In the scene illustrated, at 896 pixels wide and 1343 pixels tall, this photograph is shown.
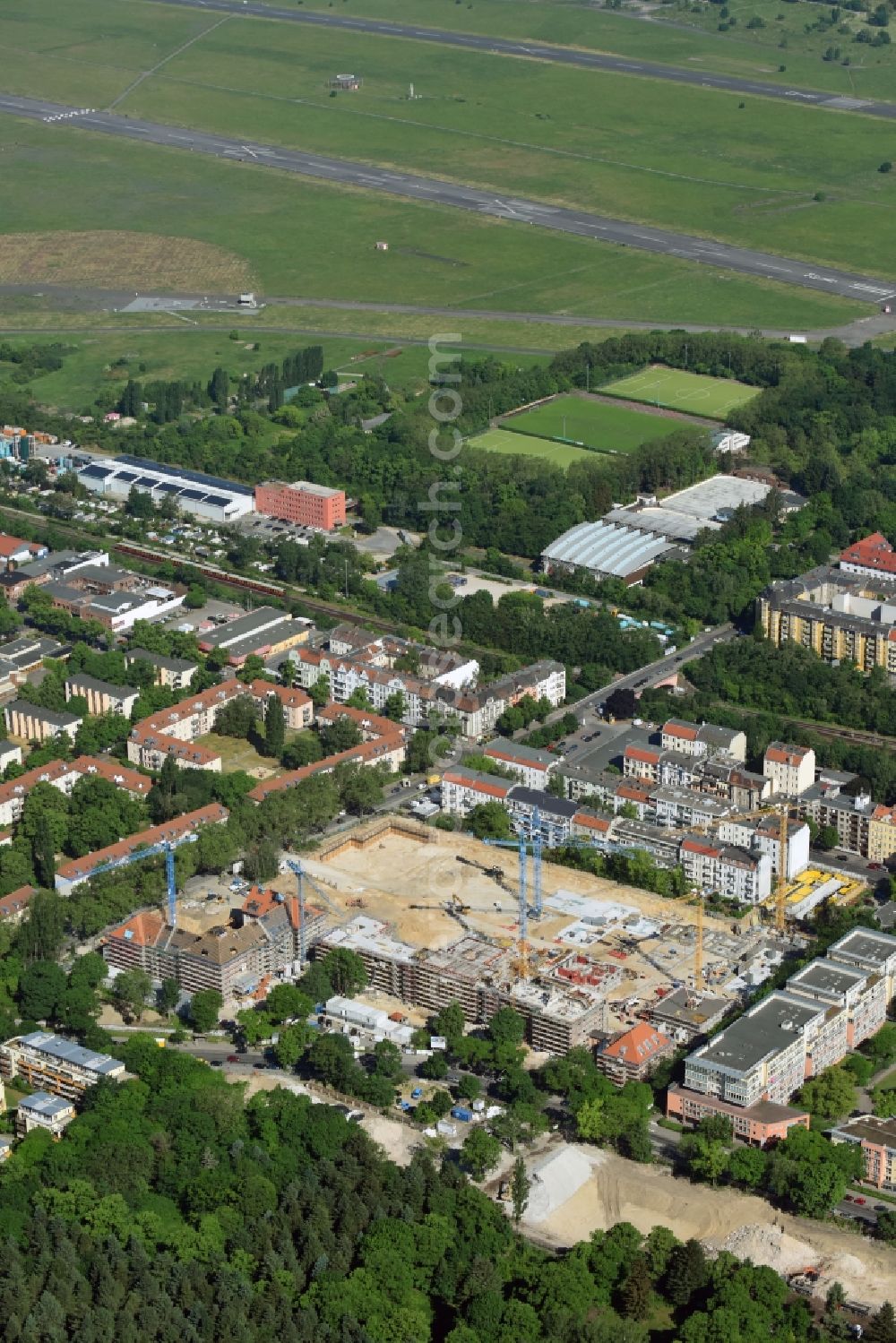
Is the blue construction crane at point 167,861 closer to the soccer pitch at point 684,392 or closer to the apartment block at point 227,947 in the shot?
the apartment block at point 227,947

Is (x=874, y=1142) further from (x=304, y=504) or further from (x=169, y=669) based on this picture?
(x=304, y=504)

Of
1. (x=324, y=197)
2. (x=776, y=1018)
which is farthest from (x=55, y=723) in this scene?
(x=324, y=197)

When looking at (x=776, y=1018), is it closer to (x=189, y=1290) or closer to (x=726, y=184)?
(x=189, y=1290)

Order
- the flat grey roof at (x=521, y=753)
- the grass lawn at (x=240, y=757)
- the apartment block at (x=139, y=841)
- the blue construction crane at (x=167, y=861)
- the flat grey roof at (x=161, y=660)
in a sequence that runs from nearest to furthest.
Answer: the blue construction crane at (x=167, y=861) < the apartment block at (x=139, y=841) < the flat grey roof at (x=521, y=753) < the grass lawn at (x=240, y=757) < the flat grey roof at (x=161, y=660)

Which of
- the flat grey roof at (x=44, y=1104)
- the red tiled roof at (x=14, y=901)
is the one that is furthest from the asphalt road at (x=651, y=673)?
the flat grey roof at (x=44, y=1104)

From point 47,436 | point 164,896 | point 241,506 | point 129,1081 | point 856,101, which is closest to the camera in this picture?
point 129,1081

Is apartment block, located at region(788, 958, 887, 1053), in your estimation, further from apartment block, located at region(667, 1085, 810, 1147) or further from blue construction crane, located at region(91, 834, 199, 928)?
blue construction crane, located at region(91, 834, 199, 928)
